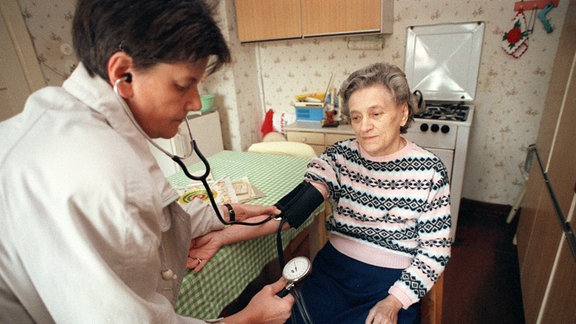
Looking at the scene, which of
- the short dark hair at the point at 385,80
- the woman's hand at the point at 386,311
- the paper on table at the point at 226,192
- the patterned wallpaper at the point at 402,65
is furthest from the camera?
the patterned wallpaper at the point at 402,65

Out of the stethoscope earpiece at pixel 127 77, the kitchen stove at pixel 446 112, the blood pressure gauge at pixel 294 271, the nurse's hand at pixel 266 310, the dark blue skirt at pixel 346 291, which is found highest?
the stethoscope earpiece at pixel 127 77

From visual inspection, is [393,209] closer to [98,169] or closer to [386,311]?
[386,311]

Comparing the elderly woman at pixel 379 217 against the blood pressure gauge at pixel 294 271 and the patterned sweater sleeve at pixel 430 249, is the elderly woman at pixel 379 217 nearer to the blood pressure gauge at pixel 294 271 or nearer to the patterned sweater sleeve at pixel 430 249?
the patterned sweater sleeve at pixel 430 249

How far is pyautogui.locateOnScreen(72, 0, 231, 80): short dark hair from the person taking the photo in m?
0.49

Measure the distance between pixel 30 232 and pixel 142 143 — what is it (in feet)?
0.72

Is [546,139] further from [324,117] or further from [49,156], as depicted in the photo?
[49,156]

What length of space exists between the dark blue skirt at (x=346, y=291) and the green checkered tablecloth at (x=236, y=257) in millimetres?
184

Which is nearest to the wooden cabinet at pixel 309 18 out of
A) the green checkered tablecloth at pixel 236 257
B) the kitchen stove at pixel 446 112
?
the kitchen stove at pixel 446 112

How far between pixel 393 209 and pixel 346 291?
334mm

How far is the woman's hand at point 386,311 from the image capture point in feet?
2.91

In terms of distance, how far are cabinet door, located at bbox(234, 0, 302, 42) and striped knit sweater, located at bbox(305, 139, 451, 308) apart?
159 cm

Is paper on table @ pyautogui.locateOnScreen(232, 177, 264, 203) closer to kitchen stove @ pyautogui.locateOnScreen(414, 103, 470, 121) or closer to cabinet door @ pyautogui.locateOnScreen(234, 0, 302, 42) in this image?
kitchen stove @ pyautogui.locateOnScreen(414, 103, 470, 121)

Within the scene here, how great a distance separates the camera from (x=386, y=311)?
90 cm

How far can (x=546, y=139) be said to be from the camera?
1595 millimetres
